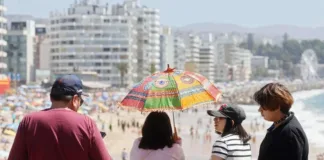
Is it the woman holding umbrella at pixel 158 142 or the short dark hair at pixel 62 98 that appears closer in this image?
the short dark hair at pixel 62 98

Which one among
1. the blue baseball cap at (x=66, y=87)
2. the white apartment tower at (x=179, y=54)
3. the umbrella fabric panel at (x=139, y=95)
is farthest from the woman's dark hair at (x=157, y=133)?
the white apartment tower at (x=179, y=54)

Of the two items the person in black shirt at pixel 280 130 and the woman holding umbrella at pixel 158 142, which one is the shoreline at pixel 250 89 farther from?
the person in black shirt at pixel 280 130

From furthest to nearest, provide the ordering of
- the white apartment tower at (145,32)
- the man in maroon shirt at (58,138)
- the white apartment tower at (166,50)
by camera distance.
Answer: the white apartment tower at (166,50), the white apartment tower at (145,32), the man in maroon shirt at (58,138)

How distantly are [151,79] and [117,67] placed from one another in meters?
98.5

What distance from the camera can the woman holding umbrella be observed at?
18.7 feet

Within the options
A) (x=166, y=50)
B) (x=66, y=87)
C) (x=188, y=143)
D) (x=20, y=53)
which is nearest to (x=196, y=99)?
(x=66, y=87)

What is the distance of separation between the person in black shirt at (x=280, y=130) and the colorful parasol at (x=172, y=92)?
1.65 metres

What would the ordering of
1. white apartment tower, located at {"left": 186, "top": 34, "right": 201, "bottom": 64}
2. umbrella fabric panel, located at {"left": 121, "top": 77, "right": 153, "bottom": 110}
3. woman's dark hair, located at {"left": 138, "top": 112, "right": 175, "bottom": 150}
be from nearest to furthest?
woman's dark hair, located at {"left": 138, "top": 112, "right": 175, "bottom": 150} < umbrella fabric panel, located at {"left": 121, "top": 77, "right": 153, "bottom": 110} < white apartment tower, located at {"left": 186, "top": 34, "right": 201, "bottom": 64}

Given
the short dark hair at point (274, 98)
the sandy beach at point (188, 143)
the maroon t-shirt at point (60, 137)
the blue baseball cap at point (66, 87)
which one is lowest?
the sandy beach at point (188, 143)

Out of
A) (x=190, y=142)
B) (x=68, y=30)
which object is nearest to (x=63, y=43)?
(x=68, y=30)

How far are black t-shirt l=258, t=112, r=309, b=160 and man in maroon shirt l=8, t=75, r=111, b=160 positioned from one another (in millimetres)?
992

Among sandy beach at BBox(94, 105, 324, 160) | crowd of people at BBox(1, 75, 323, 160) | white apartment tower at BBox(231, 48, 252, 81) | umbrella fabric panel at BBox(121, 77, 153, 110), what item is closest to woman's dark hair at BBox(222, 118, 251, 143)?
crowd of people at BBox(1, 75, 323, 160)

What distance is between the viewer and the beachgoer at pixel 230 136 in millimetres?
5293

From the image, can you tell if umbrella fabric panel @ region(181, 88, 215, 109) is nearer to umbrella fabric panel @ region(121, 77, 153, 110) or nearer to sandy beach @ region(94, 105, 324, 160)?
umbrella fabric panel @ region(121, 77, 153, 110)
